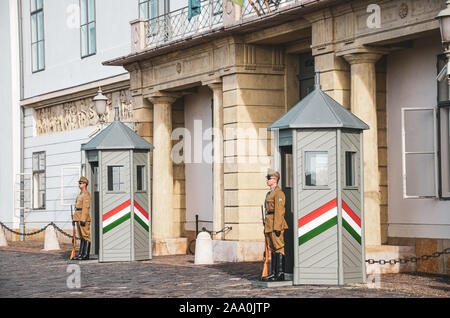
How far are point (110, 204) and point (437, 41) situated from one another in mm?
7645

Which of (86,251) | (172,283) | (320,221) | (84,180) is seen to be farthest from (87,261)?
(320,221)

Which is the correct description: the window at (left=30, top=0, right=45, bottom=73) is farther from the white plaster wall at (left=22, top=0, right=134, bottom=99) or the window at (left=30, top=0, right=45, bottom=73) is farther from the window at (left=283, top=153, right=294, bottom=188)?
the window at (left=283, top=153, right=294, bottom=188)

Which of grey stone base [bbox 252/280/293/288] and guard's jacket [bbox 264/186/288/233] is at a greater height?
guard's jacket [bbox 264/186/288/233]

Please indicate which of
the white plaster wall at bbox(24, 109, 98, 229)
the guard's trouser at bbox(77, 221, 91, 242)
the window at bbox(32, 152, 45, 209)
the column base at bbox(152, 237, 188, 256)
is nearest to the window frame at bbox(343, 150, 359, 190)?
the guard's trouser at bbox(77, 221, 91, 242)

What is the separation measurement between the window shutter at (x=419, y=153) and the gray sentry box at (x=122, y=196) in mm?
5953

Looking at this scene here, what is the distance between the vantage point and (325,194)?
14250 millimetres

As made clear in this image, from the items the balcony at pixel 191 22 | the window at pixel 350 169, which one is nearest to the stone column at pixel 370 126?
the window at pixel 350 169

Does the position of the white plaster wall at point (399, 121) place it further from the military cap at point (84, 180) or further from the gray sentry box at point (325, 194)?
the military cap at point (84, 180)

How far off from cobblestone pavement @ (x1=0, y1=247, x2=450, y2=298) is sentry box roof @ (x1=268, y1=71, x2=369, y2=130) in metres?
2.26

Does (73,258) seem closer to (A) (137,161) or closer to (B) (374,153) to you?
(A) (137,161)

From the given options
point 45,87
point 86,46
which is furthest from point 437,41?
point 45,87

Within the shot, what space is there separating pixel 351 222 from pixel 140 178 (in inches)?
306

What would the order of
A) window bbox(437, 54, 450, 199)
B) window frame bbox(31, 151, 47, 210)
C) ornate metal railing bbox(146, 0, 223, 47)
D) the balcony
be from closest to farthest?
window bbox(437, 54, 450, 199)
the balcony
ornate metal railing bbox(146, 0, 223, 47)
window frame bbox(31, 151, 47, 210)

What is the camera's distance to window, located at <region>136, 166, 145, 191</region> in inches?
830
